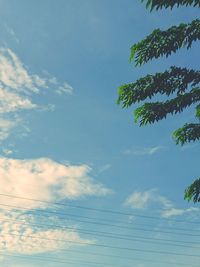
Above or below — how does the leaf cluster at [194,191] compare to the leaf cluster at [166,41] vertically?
below

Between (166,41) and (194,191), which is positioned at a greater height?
(166,41)

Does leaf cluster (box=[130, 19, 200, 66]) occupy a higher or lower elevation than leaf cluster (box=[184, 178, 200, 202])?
higher

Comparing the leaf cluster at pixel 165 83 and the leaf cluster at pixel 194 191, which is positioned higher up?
the leaf cluster at pixel 165 83

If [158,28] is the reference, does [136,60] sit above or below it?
below

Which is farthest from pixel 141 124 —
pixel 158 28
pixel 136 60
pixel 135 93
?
pixel 158 28

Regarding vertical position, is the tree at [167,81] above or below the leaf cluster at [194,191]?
above

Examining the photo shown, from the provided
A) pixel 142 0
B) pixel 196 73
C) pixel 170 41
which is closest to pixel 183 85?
pixel 196 73

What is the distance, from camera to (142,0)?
37.1 ft

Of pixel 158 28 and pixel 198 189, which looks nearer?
pixel 198 189

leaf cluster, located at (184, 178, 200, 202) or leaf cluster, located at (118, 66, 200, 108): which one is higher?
leaf cluster, located at (118, 66, 200, 108)

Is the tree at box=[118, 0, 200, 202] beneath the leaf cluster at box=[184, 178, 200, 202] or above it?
above

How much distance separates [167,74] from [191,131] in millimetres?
1695

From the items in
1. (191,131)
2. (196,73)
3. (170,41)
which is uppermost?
(170,41)

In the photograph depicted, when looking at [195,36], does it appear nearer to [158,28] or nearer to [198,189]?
[158,28]
